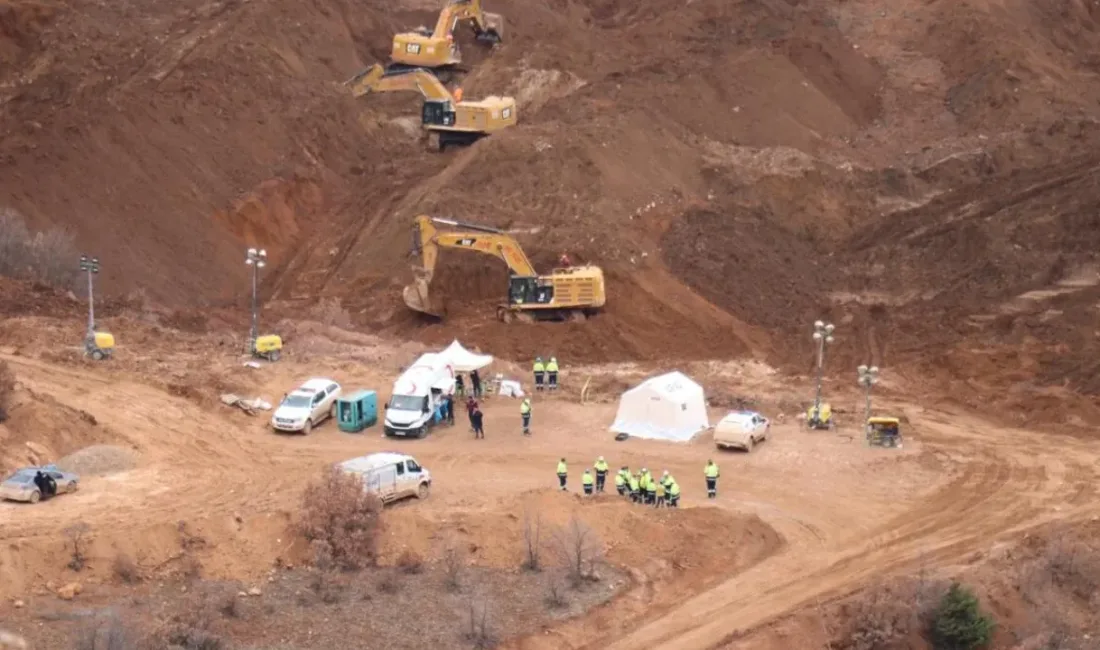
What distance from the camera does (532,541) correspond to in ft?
104

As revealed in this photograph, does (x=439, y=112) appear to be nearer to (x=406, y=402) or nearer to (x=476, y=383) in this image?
(x=476, y=383)

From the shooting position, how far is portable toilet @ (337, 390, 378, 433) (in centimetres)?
3972

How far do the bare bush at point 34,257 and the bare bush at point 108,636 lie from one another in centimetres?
2553

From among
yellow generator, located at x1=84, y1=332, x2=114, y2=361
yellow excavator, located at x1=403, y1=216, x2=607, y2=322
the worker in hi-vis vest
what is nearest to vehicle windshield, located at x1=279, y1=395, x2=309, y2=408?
yellow generator, located at x1=84, y1=332, x2=114, y2=361

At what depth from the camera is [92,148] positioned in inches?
2274

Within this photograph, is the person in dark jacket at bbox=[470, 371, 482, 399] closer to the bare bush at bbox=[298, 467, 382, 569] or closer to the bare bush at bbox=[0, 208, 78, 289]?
the bare bush at bbox=[298, 467, 382, 569]

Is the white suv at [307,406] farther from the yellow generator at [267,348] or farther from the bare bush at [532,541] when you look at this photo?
the bare bush at [532,541]

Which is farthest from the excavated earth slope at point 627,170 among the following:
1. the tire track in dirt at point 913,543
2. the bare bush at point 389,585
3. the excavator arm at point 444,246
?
the bare bush at point 389,585

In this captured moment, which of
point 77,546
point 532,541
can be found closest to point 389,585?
point 532,541

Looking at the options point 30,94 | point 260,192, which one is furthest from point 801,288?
point 30,94

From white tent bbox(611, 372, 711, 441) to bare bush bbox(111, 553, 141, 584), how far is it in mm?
14365

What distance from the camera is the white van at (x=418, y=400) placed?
130 ft

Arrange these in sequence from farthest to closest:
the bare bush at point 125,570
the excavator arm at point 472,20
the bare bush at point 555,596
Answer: the excavator arm at point 472,20, the bare bush at point 555,596, the bare bush at point 125,570

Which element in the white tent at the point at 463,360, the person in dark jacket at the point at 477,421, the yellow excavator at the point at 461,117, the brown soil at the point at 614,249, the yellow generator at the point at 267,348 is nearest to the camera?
the brown soil at the point at 614,249
